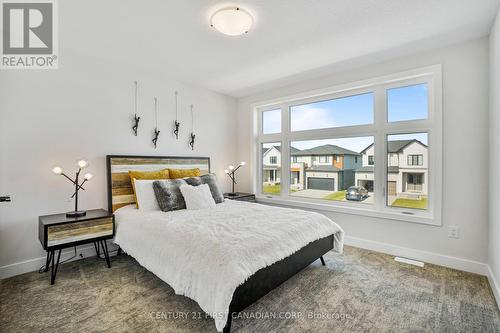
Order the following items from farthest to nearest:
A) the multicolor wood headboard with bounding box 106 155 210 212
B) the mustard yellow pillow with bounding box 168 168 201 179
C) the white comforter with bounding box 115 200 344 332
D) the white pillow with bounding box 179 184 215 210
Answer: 1. the mustard yellow pillow with bounding box 168 168 201 179
2. the multicolor wood headboard with bounding box 106 155 210 212
3. the white pillow with bounding box 179 184 215 210
4. the white comforter with bounding box 115 200 344 332

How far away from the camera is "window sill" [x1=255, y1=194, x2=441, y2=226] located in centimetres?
293

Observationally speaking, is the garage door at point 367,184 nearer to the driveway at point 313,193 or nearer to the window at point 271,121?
the driveway at point 313,193

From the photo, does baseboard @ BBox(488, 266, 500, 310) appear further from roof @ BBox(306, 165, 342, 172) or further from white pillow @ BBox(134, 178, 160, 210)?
white pillow @ BBox(134, 178, 160, 210)

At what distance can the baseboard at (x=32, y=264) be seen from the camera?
98.8 inches

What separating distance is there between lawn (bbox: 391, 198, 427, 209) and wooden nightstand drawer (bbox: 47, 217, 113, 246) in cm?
363

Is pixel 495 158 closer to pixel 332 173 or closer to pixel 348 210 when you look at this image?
pixel 348 210

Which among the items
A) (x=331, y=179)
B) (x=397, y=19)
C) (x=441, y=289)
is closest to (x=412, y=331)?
(x=441, y=289)

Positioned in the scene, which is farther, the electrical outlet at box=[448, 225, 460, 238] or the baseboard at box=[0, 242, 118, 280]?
the electrical outlet at box=[448, 225, 460, 238]

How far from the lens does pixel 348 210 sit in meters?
3.52

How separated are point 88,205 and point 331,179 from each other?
353cm

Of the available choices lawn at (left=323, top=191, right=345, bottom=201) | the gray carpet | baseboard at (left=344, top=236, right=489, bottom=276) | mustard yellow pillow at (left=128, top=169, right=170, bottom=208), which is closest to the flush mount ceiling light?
mustard yellow pillow at (left=128, top=169, right=170, bottom=208)

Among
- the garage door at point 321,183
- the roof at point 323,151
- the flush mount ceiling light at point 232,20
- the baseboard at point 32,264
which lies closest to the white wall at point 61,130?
the baseboard at point 32,264

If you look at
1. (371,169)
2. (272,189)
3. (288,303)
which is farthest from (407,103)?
(288,303)

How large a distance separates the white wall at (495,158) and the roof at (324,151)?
4.90 ft
